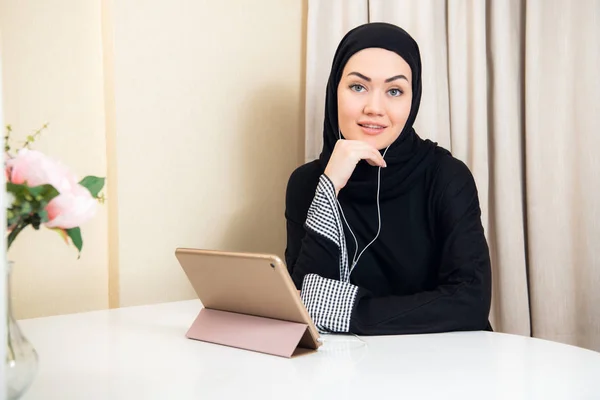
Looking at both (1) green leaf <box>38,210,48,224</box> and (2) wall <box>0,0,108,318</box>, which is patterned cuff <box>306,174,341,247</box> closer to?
(2) wall <box>0,0,108,318</box>

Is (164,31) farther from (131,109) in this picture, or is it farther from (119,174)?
(119,174)

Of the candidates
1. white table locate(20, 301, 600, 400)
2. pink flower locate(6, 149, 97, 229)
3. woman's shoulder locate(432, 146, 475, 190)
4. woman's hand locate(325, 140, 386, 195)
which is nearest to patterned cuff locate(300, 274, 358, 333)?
white table locate(20, 301, 600, 400)

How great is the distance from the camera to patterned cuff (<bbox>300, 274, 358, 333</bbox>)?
4.14 ft

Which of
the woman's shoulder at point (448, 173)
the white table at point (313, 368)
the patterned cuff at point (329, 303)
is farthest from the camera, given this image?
the woman's shoulder at point (448, 173)

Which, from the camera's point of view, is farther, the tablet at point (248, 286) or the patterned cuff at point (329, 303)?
the patterned cuff at point (329, 303)

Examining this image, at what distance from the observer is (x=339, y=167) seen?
1.49 metres

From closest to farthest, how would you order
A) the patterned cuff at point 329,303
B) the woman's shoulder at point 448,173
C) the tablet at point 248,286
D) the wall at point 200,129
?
the tablet at point 248,286, the patterned cuff at point 329,303, the woman's shoulder at point 448,173, the wall at point 200,129

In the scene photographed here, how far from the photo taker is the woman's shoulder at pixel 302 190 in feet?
5.76

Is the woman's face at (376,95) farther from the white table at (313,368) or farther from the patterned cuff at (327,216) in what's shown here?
the white table at (313,368)

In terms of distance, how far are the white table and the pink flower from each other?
274 mm

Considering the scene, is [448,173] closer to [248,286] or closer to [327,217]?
[327,217]

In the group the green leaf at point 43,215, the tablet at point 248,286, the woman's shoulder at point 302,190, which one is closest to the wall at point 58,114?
the woman's shoulder at point 302,190

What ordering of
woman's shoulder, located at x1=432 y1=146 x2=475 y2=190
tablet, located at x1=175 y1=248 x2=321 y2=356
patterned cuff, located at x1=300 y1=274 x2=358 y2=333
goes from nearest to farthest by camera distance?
tablet, located at x1=175 y1=248 x2=321 y2=356 → patterned cuff, located at x1=300 y1=274 x2=358 y2=333 → woman's shoulder, located at x1=432 y1=146 x2=475 y2=190

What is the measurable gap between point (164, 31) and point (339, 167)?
0.63 m
